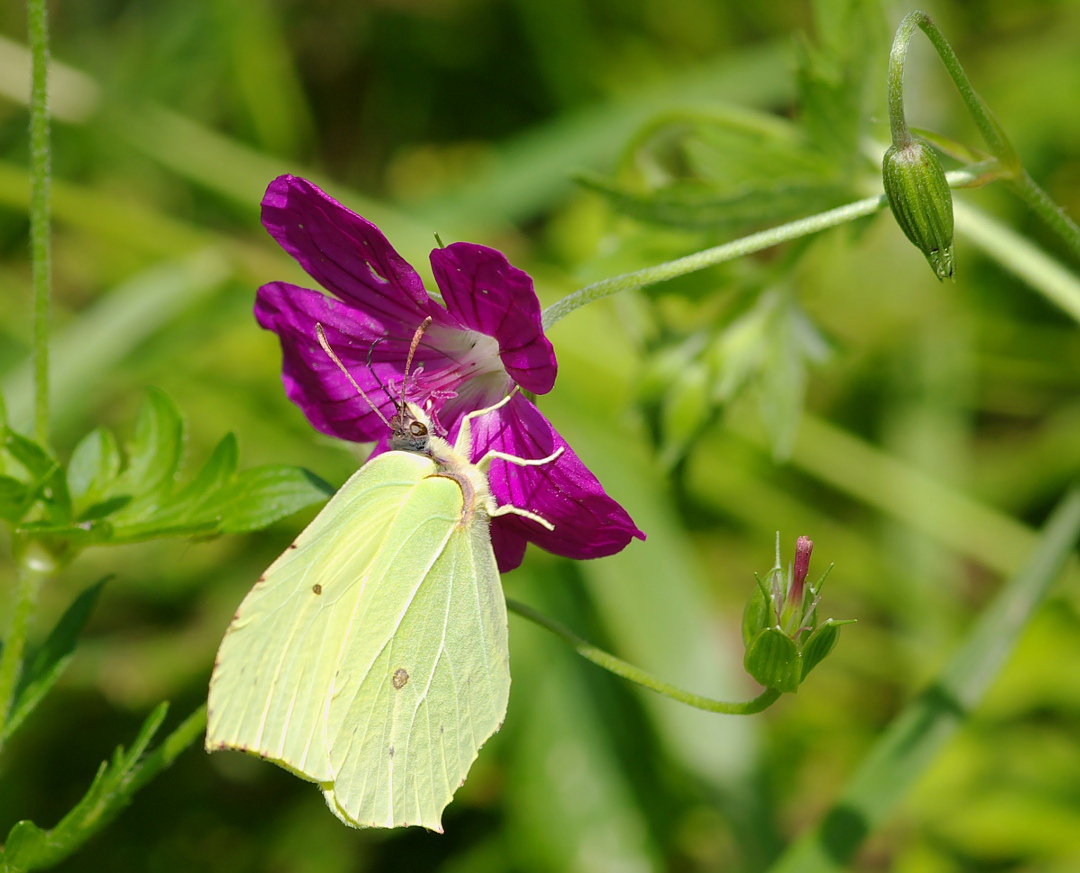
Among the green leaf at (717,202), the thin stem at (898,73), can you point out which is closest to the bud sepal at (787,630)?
the thin stem at (898,73)

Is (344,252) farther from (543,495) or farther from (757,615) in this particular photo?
(757,615)

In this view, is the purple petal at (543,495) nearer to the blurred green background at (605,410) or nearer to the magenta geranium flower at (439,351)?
the magenta geranium flower at (439,351)

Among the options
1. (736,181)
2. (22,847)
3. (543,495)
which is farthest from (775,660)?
(736,181)

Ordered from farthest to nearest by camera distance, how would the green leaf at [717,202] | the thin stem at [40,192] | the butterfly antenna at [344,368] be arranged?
the green leaf at [717,202] → the butterfly antenna at [344,368] → the thin stem at [40,192]

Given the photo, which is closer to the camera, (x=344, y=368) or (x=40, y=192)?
(x=40, y=192)

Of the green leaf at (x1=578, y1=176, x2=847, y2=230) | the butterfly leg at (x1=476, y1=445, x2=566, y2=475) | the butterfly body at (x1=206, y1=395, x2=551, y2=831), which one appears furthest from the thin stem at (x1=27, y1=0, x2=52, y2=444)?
the green leaf at (x1=578, y1=176, x2=847, y2=230)

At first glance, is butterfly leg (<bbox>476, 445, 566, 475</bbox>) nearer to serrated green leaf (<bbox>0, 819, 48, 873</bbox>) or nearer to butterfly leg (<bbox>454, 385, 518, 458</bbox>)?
butterfly leg (<bbox>454, 385, 518, 458</bbox>)
